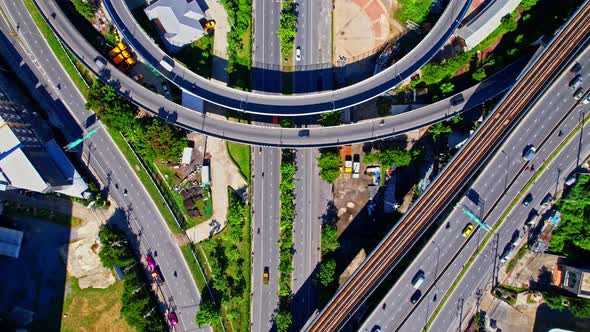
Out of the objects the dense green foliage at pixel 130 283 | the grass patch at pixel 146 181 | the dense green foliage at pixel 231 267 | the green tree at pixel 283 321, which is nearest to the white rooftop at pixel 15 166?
the grass patch at pixel 146 181

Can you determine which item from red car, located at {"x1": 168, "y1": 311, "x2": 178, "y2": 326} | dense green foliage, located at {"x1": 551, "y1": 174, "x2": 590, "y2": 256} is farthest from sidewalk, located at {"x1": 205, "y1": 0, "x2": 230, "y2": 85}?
dense green foliage, located at {"x1": 551, "y1": 174, "x2": 590, "y2": 256}

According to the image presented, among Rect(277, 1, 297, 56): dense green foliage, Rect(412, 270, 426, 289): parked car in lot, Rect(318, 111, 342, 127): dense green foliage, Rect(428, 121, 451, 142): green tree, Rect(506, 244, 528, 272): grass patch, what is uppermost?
Rect(277, 1, 297, 56): dense green foliage

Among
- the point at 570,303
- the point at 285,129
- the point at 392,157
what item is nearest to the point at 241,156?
the point at 285,129

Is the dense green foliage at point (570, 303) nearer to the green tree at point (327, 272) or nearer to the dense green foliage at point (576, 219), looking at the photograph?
the dense green foliage at point (576, 219)

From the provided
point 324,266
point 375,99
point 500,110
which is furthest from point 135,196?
point 500,110

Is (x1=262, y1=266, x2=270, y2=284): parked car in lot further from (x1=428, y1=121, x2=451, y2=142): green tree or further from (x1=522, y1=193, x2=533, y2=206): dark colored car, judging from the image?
(x1=522, y1=193, x2=533, y2=206): dark colored car

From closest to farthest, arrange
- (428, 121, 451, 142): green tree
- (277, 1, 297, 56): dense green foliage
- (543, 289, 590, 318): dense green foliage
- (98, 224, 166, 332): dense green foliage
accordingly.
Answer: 1. (543, 289, 590, 318): dense green foliage
2. (428, 121, 451, 142): green tree
3. (98, 224, 166, 332): dense green foliage
4. (277, 1, 297, 56): dense green foliage
